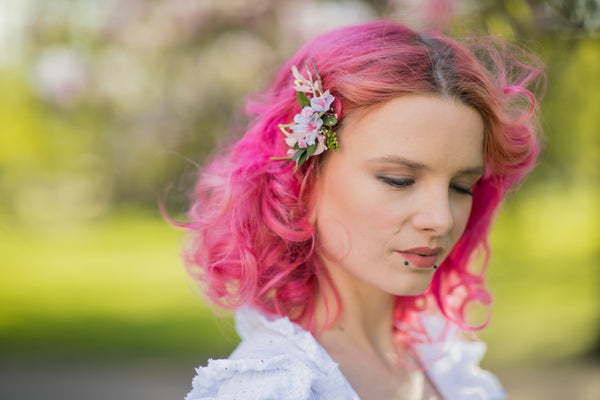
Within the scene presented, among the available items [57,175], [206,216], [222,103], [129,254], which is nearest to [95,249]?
[129,254]

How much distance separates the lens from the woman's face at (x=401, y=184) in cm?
154

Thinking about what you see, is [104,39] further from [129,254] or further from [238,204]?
[129,254]

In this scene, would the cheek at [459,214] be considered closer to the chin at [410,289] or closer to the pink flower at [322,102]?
the chin at [410,289]

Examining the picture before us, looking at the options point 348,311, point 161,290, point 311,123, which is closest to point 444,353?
point 348,311

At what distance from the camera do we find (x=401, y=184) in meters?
1.56

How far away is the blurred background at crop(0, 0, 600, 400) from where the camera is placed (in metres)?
4.00

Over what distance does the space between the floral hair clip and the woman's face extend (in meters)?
0.04

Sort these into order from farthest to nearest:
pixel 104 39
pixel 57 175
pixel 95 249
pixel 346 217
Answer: pixel 95 249 → pixel 57 175 → pixel 104 39 → pixel 346 217

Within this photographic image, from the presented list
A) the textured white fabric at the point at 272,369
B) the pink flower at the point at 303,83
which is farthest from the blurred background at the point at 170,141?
the pink flower at the point at 303,83

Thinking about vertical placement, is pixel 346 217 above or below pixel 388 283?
above

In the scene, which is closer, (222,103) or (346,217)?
(346,217)

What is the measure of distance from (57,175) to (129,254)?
5.98 feet

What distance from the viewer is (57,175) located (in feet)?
33.1

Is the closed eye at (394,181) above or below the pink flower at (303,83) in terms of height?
below
